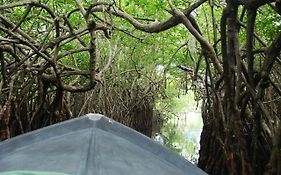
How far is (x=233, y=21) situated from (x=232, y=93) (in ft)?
1.96

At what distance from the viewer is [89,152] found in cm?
115

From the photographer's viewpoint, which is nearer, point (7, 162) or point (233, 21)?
point (7, 162)

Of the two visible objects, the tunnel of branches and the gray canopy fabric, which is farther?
the tunnel of branches

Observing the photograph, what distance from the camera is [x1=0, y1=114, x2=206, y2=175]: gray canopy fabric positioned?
1.13 m

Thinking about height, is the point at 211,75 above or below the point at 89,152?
above

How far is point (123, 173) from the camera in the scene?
1121mm

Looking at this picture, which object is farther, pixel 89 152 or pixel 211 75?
pixel 211 75

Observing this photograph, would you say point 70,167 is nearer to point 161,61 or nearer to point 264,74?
point 264,74

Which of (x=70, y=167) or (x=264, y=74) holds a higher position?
(x=264, y=74)

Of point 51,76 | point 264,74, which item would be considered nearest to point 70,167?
point 264,74

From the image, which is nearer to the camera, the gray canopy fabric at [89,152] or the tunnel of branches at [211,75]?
the gray canopy fabric at [89,152]

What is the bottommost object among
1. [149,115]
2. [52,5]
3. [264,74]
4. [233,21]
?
[149,115]

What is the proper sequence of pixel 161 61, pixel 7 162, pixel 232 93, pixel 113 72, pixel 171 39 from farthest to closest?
pixel 161 61, pixel 113 72, pixel 171 39, pixel 232 93, pixel 7 162

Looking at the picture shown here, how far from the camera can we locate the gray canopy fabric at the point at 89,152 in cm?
113
